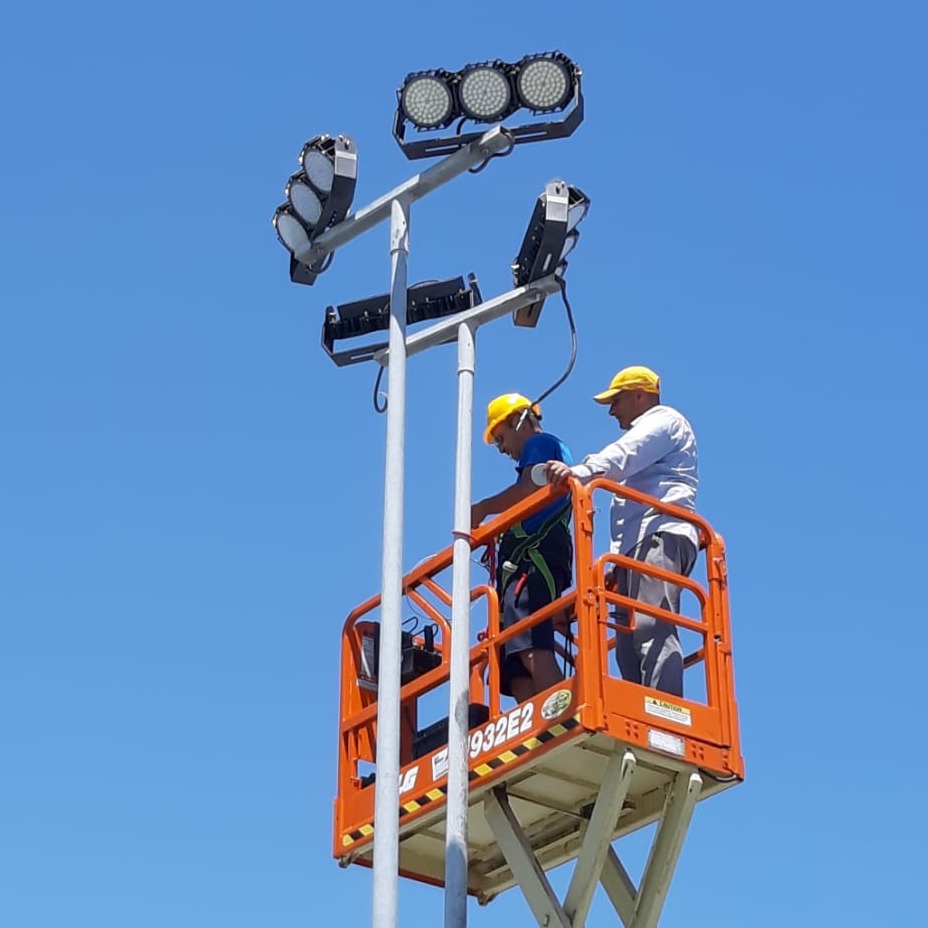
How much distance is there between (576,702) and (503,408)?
2.72m

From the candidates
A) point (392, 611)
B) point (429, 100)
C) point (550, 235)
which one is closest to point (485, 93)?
point (429, 100)

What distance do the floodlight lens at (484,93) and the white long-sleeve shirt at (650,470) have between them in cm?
206

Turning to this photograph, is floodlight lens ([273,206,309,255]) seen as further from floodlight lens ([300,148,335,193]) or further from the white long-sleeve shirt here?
the white long-sleeve shirt

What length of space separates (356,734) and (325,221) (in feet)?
11.0

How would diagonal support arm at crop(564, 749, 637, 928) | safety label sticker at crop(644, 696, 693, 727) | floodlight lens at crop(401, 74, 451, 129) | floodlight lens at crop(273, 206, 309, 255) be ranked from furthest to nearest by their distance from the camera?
floodlight lens at crop(273, 206, 309, 255), floodlight lens at crop(401, 74, 451, 129), safety label sticker at crop(644, 696, 693, 727), diagonal support arm at crop(564, 749, 637, 928)

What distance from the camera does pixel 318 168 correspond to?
11.4m

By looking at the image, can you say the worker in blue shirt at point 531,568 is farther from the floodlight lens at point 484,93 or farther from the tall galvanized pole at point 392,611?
the floodlight lens at point 484,93

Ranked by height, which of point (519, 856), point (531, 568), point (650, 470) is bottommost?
point (519, 856)

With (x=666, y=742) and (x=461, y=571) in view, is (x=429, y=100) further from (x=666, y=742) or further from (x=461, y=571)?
(x=666, y=742)

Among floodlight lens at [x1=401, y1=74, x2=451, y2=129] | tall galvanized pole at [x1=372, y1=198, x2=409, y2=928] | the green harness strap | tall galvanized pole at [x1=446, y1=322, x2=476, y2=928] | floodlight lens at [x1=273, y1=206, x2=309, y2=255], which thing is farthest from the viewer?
the green harness strap

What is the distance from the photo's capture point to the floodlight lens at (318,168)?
11375 millimetres

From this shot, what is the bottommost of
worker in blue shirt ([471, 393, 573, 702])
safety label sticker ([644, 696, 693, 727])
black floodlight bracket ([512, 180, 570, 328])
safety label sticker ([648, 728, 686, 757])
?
safety label sticker ([648, 728, 686, 757])

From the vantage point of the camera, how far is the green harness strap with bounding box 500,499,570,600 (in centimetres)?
1220

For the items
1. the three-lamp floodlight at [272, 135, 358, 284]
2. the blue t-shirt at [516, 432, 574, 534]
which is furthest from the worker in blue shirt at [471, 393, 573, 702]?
the three-lamp floodlight at [272, 135, 358, 284]
